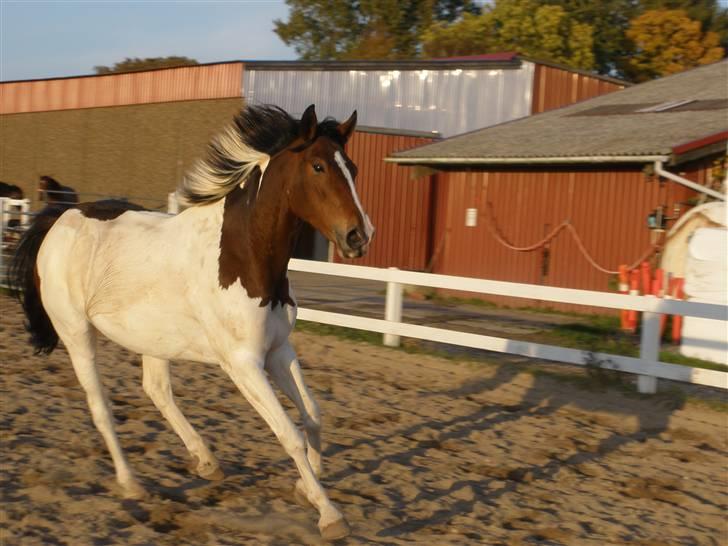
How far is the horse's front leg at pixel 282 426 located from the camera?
4602 mm

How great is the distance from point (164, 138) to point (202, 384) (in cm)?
2215

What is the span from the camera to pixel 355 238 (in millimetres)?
4453

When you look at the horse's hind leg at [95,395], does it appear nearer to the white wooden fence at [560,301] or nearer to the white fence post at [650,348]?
the white wooden fence at [560,301]

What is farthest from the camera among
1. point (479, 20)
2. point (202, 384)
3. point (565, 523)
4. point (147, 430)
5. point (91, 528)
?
point (479, 20)

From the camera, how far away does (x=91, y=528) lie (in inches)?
179

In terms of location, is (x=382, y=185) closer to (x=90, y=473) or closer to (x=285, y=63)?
(x=285, y=63)

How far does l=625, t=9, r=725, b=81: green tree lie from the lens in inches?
1956

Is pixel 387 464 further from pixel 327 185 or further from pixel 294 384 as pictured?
pixel 327 185

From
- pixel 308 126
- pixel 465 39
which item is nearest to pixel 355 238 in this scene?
pixel 308 126

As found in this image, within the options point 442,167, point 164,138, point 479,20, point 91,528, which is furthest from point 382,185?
point 479,20

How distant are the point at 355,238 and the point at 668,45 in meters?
51.1

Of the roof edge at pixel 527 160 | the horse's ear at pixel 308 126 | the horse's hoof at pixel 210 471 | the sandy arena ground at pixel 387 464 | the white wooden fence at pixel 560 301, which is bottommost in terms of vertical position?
the sandy arena ground at pixel 387 464

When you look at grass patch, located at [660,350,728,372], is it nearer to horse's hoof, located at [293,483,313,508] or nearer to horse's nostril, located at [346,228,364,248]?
horse's hoof, located at [293,483,313,508]

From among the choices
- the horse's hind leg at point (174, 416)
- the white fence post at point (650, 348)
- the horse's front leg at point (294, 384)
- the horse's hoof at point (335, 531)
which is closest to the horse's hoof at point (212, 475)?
the horse's hind leg at point (174, 416)
